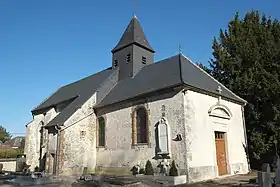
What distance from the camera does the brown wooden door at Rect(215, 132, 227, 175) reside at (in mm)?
14224

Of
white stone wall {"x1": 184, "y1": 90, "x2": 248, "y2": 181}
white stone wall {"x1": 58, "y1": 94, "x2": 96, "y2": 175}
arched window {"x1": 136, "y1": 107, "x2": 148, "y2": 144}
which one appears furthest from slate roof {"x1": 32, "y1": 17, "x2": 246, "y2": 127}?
arched window {"x1": 136, "y1": 107, "x2": 148, "y2": 144}

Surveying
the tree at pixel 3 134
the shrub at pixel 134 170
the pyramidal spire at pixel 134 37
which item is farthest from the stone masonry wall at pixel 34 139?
the tree at pixel 3 134

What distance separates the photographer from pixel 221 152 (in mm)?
14633

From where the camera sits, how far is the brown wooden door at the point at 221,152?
560 inches

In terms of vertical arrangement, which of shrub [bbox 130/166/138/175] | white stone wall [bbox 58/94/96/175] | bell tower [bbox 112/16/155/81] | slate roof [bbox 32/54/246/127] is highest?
bell tower [bbox 112/16/155/81]

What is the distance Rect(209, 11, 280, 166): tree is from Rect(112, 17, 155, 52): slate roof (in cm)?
590

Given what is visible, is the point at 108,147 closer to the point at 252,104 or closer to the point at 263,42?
the point at 252,104

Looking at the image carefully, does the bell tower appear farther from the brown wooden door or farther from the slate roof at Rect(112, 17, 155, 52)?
the brown wooden door

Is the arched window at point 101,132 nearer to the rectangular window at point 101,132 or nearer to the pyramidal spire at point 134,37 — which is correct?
the rectangular window at point 101,132

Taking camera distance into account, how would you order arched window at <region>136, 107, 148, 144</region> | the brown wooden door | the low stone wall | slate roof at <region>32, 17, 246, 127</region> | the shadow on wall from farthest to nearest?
the low stone wall, arched window at <region>136, 107, 148, 144</region>, slate roof at <region>32, 17, 246, 127</region>, the brown wooden door, the shadow on wall

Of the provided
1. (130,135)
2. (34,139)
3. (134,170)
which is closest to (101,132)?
(130,135)

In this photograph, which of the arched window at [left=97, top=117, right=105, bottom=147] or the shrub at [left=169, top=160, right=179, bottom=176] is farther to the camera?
the arched window at [left=97, top=117, right=105, bottom=147]

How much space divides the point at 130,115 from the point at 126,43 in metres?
7.43

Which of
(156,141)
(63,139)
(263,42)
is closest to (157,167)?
(156,141)
